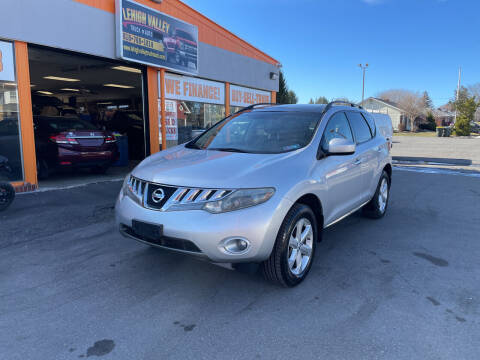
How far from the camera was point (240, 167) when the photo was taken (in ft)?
10.4

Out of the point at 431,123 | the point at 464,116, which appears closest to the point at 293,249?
the point at 464,116

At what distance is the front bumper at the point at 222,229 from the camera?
2.81m

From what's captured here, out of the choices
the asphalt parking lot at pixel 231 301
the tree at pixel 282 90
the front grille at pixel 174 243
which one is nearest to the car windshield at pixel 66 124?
the asphalt parking lot at pixel 231 301

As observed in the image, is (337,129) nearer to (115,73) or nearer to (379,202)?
(379,202)

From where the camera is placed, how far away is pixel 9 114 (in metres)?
7.11

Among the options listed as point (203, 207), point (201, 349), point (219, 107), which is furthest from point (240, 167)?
point (219, 107)

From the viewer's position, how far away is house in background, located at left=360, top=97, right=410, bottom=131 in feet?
214

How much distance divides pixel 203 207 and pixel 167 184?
0.43m

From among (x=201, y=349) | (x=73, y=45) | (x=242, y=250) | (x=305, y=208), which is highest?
(x=73, y=45)

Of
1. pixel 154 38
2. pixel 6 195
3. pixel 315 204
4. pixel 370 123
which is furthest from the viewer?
pixel 154 38

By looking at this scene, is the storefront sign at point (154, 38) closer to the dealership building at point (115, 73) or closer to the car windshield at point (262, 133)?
the dealership building at point (115, 73)

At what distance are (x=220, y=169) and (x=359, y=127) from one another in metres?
2.70

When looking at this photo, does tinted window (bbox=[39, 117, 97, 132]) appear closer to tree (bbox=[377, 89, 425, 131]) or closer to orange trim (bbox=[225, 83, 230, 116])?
orange trim (bbox=[225, 83, 230, 116])

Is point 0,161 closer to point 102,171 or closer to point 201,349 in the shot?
point 102,171
